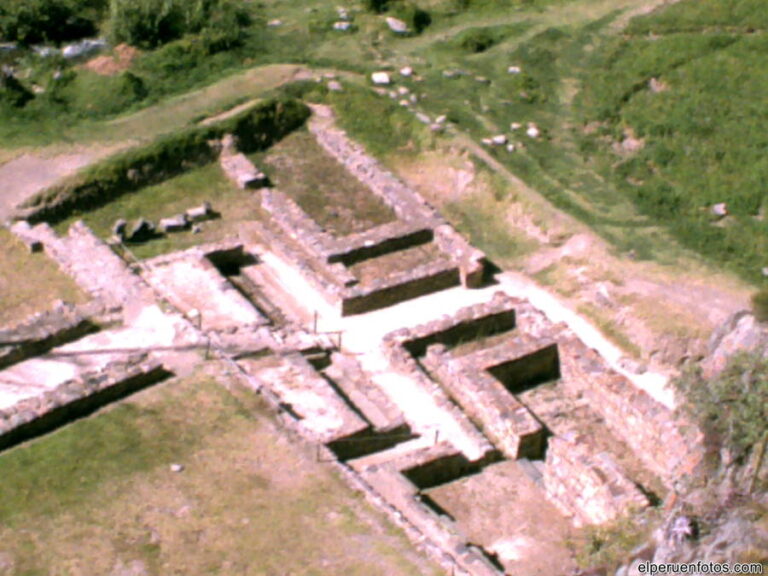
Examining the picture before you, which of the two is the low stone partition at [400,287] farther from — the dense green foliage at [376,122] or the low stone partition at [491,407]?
the dense green foliage at [376,122]

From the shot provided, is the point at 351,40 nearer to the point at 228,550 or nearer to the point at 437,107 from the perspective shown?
the point at 437,107

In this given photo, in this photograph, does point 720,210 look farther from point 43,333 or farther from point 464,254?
point 43,333

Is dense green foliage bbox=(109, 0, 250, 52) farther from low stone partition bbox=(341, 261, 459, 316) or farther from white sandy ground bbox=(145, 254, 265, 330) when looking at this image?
low stone partition bbox=(341, 261, 459, 316)

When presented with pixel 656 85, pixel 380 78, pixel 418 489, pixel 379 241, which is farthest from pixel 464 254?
pixel 656 85

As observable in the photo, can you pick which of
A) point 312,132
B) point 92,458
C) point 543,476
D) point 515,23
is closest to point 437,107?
point 312,132

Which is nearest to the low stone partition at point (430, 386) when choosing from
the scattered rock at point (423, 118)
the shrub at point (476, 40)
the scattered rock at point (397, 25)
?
the scattered rock at point (423, 118)

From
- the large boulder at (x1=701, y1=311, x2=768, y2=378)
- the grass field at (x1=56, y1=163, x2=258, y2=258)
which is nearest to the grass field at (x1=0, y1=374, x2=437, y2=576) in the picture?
the grass field at (x1=56, y1=163, x2=258, y2=258)
